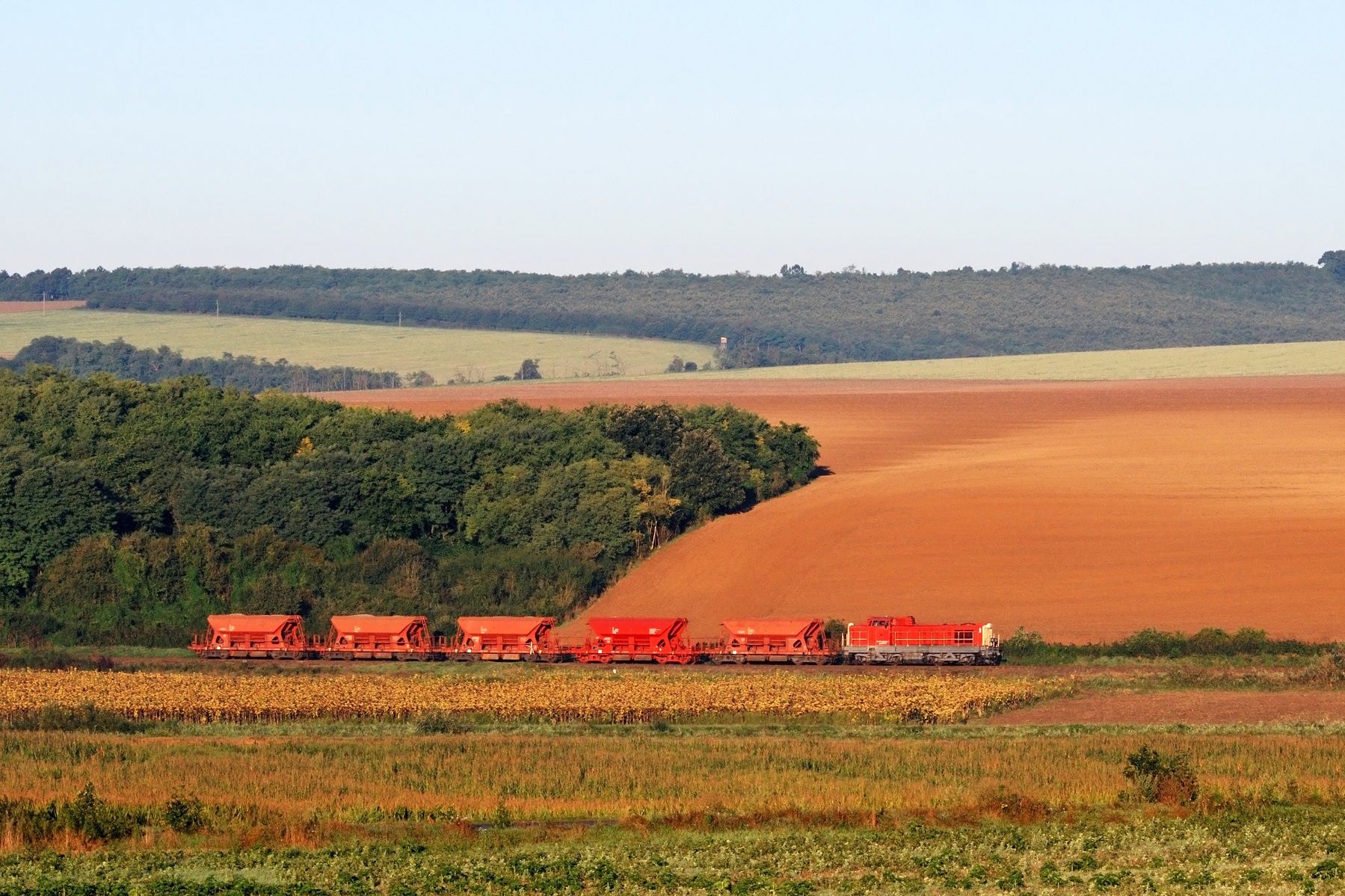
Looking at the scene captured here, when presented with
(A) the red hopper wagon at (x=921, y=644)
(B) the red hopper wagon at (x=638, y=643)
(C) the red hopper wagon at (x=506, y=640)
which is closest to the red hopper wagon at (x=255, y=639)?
(C) the red hopper wagon at (x=506, y=640)

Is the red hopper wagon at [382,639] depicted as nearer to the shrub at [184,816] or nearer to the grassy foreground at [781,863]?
the shrub at [184,816]

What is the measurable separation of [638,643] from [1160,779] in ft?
105

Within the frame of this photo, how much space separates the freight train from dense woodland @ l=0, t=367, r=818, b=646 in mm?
4617

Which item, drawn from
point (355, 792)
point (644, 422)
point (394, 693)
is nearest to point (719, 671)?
point (394, 693)

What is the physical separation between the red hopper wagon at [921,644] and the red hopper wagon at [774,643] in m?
1.27

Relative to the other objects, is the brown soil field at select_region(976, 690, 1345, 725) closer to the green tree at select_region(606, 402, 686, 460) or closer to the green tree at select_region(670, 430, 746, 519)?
the green tree at select_region(670, 430, 746, 519)

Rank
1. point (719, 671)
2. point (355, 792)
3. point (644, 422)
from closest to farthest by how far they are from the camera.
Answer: point (355, 792) → point (719, 671) → point (644, 422)

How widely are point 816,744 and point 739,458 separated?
53.8 metres

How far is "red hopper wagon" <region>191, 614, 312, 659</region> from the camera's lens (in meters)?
71.8

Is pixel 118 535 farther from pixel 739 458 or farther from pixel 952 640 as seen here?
pixel 952 640

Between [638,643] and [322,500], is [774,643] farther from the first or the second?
[322,500]

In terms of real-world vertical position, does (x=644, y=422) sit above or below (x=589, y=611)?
above

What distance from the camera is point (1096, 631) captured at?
70.1m

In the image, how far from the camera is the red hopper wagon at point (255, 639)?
71.8m
